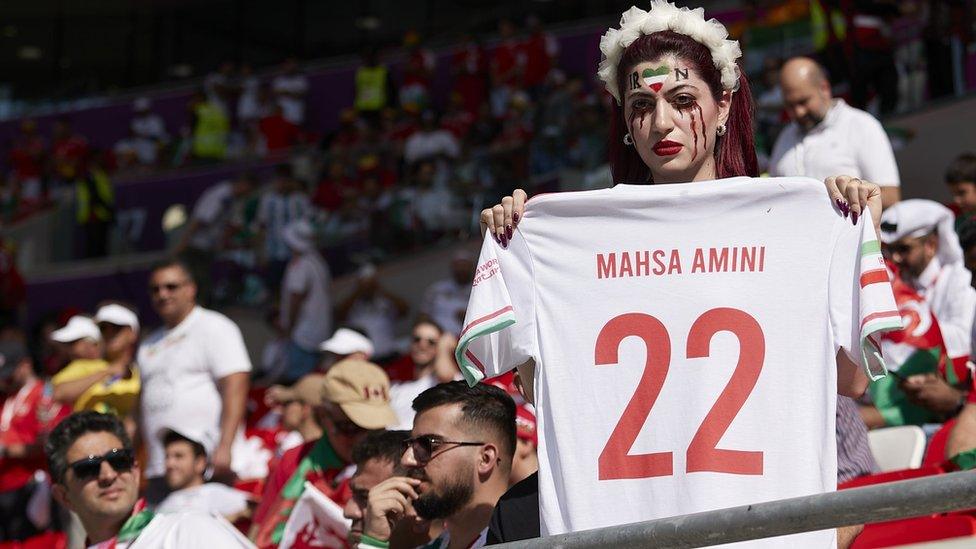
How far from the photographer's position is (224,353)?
7320 millimetres

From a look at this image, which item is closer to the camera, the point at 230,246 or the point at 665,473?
the point at 665,473

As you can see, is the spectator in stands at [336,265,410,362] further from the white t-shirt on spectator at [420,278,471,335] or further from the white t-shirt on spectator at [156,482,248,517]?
the white t-shirt on spectator at [156,482,248,517]

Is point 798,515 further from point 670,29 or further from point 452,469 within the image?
point 452,469

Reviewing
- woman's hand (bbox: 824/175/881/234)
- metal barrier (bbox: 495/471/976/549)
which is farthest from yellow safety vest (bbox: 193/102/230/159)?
metal barrier (bbox: 495/471/976/549)

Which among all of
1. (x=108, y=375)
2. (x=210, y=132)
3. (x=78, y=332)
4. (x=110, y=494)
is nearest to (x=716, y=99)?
(x=110, y=494)

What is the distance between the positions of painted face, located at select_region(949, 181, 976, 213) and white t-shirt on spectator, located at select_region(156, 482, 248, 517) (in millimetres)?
3692

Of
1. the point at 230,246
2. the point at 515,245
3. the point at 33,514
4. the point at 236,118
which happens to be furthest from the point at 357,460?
the point at 236,118

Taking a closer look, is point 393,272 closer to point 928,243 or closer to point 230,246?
point 230,246

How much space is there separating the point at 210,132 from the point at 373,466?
1462 centimetres

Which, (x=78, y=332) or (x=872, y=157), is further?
(x=78, y=332)

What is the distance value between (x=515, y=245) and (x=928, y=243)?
3.78 meters

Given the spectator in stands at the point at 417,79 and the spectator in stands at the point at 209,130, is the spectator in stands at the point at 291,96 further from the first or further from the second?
the spectator in stands at the point at 417,79

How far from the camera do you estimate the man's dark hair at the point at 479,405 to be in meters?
4.33

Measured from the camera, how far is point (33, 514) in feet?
28.8
